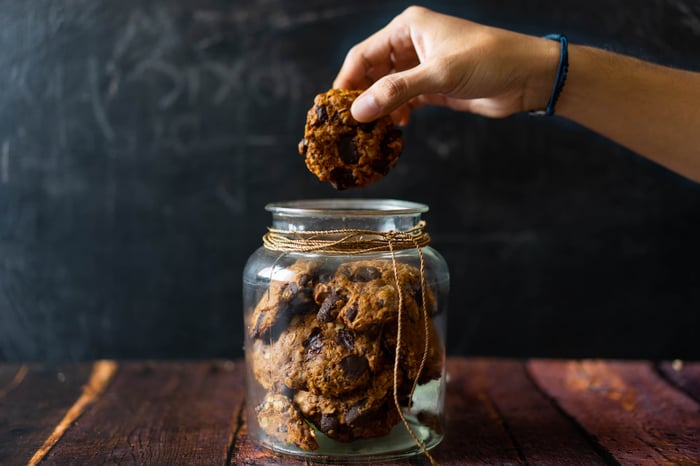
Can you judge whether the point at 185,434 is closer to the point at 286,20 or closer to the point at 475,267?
the point at 475,267

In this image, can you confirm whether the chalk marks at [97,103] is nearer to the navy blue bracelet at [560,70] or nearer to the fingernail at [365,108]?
the fingernail at [365,108]

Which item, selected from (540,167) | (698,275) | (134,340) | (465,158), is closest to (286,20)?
(465,158)

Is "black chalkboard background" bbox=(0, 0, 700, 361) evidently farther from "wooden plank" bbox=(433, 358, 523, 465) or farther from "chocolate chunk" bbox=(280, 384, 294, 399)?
"chocolate chunk" bbox=(280, 384, 294, 399)

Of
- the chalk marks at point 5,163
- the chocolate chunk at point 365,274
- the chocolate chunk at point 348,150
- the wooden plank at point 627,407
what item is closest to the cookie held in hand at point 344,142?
the chocolate chunk at point 348,150

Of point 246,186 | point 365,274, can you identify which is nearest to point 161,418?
point 365,274

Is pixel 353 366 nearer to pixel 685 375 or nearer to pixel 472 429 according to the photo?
pixel 472 429

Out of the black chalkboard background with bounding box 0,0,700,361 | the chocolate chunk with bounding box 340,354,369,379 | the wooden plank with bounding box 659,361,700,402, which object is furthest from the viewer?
the black chalkboard background with bounding box 0,0,700,361

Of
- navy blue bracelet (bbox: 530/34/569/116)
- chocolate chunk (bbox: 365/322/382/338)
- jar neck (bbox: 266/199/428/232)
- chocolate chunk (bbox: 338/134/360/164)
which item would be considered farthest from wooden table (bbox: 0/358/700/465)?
navy blue bracelet (bbox: 530/34/569/116)
